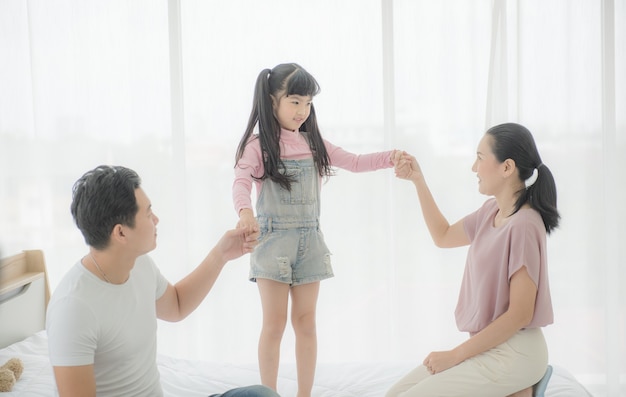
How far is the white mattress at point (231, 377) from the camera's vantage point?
209cm

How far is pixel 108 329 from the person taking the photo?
144cm

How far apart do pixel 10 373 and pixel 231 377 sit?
2.33 feet

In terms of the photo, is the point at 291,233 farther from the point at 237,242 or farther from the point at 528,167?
the point at 528,167

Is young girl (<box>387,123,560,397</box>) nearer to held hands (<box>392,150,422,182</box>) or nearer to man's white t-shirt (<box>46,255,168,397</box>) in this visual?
held hands (<box>392,150,422,182</box>)

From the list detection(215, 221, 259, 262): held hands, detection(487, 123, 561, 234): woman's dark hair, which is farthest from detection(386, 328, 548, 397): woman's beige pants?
detection(215, 221, 259, 262): held hands

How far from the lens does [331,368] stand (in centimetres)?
242

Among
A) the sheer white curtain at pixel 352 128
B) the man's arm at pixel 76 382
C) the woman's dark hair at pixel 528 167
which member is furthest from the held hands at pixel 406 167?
the man's arm at pixel 76 382

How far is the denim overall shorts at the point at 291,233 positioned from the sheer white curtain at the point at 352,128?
69cm

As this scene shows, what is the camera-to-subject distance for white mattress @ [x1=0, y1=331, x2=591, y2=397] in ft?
6.85

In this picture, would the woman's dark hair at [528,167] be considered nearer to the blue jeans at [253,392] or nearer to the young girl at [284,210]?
the young girl at [284,210]

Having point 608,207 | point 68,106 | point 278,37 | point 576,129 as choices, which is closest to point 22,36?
point 68,106

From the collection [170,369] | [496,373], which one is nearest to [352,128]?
[170,369]

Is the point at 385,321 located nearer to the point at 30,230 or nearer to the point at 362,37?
the point at 362,37

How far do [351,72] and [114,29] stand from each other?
1.05m
